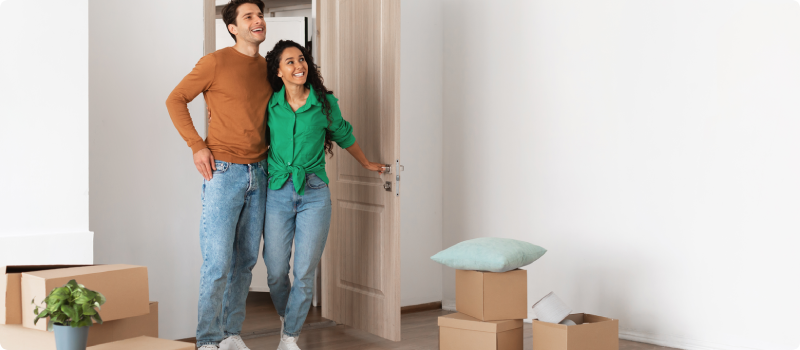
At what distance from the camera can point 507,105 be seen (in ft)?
12.4

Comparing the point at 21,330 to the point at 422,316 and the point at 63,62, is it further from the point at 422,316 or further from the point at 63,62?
the point at 422,316

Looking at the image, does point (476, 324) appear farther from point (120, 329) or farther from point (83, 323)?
point (83, 323)

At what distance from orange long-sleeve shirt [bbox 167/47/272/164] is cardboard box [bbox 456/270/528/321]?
44.1 inches

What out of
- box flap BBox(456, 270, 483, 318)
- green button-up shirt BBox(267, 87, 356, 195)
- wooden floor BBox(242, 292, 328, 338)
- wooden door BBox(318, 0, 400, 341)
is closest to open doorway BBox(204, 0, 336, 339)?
wooden floor BBox(242, 292, 328, 338)

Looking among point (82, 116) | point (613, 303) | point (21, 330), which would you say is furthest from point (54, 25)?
point (613, 303)

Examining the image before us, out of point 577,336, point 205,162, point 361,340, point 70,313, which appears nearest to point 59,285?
point 70,313

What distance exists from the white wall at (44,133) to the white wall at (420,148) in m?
1.95

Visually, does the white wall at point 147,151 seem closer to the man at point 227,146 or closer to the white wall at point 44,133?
the white wall at point 44,133

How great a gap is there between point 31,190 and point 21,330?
810 millimetres

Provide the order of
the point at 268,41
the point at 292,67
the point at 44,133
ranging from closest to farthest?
the point at 44,133, the point at 292,67, the point at 268,41

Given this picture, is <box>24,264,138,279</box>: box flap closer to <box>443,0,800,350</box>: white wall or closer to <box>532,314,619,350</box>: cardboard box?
<box>532,314,619,350</box>: cardboard box

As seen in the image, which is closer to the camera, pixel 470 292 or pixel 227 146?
pixel 227 146

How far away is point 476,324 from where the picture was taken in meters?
2.72

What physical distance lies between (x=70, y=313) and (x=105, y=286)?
278mm
